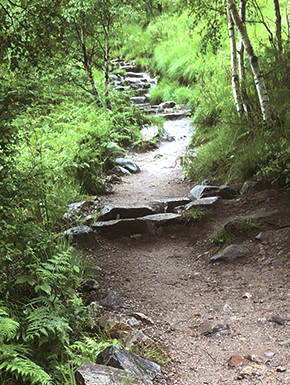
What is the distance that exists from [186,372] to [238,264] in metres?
2.11

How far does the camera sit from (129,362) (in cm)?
239

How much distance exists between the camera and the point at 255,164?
20.4 feet

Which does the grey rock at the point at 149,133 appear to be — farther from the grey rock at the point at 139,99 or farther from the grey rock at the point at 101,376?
the grey rock at the point at 101,376

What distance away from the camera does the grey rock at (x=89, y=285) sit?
3.86m

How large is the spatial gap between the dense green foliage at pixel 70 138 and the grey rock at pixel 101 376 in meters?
0.11

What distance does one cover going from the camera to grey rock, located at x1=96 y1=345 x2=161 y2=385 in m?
2.32

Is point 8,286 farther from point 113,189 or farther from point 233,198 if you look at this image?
point 113,189

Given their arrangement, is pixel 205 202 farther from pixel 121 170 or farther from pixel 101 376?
pixel 101 376

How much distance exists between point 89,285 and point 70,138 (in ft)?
16.4

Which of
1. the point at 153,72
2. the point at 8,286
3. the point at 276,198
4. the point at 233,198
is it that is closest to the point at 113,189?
the point at 233,198

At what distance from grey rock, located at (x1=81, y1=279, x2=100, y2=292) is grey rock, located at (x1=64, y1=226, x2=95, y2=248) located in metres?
1.23

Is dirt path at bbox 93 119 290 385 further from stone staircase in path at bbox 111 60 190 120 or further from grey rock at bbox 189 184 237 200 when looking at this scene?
stone staircase in path at bbox 111 60 190 120

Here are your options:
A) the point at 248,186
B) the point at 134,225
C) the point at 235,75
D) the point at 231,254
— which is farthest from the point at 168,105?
the point at 231,254

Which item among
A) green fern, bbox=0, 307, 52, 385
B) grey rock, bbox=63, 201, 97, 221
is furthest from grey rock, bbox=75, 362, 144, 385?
grey rock, bbox=63, 201, 97, 221
